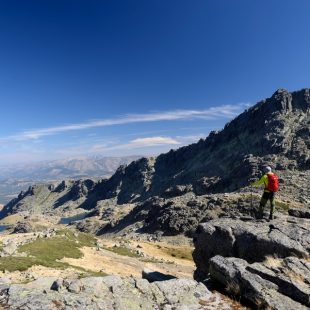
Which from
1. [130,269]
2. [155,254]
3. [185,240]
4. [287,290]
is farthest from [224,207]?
[287,290]

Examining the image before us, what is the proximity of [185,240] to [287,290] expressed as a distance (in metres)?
87.2

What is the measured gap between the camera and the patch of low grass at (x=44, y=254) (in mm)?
37619

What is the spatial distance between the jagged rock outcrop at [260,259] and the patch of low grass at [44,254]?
2132 cm

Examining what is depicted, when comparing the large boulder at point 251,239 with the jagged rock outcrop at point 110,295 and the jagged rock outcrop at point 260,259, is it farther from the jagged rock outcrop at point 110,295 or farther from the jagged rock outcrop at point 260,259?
the jagged rock outcrop at point 110,295

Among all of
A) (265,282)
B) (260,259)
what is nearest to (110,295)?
(265,282)

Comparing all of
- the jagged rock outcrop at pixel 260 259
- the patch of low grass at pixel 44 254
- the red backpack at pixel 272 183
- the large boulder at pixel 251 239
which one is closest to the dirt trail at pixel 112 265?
the patch of low grass at pixel 44 254

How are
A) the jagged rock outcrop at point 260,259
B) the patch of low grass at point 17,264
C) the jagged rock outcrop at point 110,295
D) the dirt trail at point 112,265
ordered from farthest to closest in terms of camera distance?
the dirt trail at point 112,265 → the patch of low grass at point 17,264 → the jagged rock outcrop at point 260,259 → the jagged rock outcrop at point 110,295

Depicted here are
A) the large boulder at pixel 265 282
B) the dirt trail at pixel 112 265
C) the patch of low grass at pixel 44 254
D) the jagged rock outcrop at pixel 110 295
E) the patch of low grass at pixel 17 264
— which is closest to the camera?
the jagged rock outcrop at pixel 110 295

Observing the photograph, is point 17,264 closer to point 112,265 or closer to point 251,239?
point 112,265

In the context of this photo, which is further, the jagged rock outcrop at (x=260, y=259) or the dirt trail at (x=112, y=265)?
the dirt trail at (x=112, y=265)

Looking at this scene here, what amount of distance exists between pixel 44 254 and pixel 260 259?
3450 cm

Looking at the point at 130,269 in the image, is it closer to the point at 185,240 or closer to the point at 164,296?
the point at 164,296

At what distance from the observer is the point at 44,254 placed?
1864 inches

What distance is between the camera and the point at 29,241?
56.2 meters
